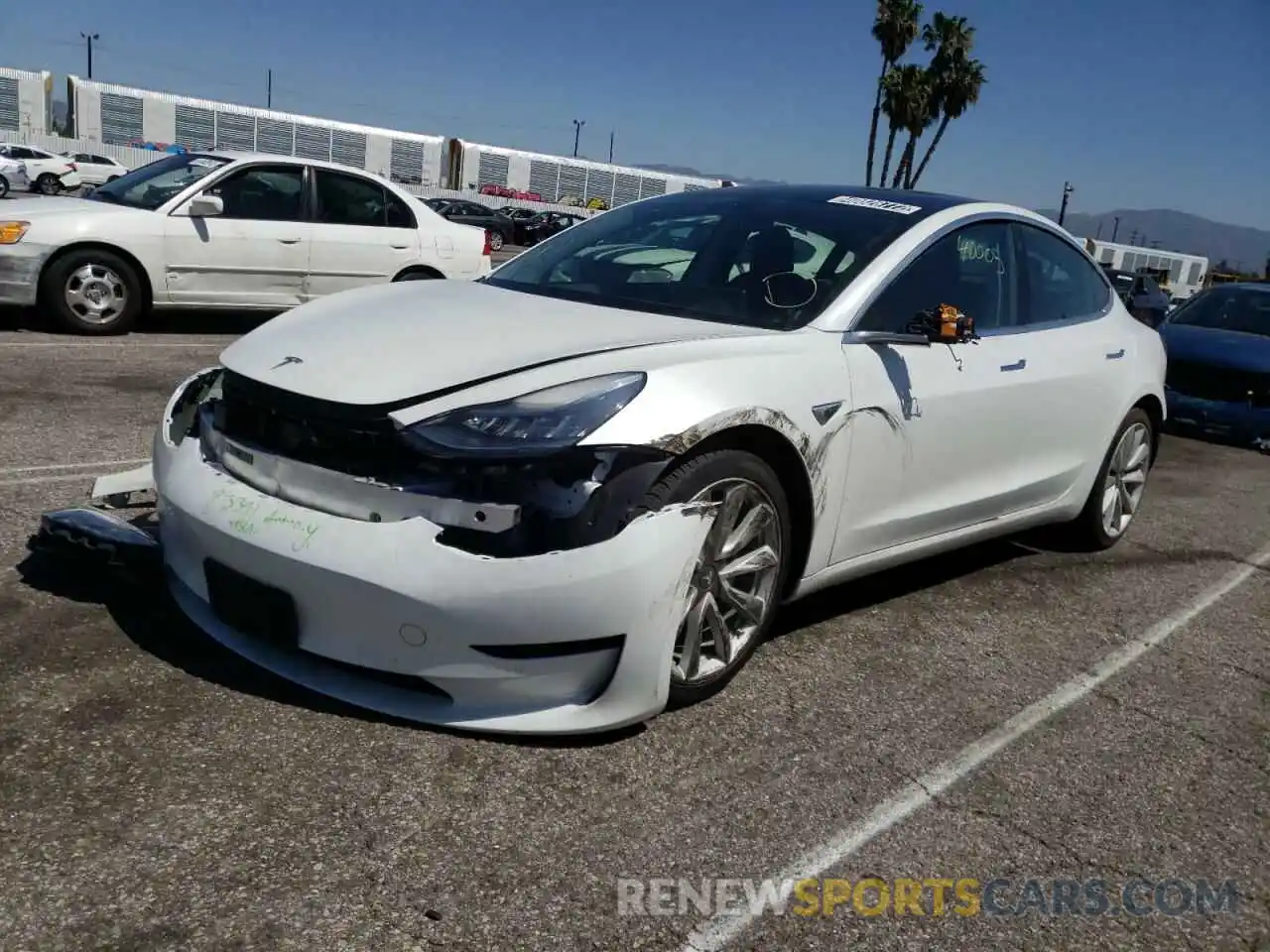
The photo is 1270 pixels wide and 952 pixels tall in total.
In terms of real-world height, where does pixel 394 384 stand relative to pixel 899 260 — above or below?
below

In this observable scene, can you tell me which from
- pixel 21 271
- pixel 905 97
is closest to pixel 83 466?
pixel 21 271

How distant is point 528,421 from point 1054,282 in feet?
9.23

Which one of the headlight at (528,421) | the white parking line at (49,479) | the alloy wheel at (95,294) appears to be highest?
the headlight at (528,421)

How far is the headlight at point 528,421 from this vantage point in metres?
2.65

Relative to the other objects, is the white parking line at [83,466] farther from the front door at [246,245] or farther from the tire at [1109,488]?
the tire at [1109,488]

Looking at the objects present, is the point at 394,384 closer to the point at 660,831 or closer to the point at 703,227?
the point at 660,831

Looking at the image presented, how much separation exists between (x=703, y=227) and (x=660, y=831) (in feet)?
7.70

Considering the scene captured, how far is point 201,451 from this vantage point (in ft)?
10.1

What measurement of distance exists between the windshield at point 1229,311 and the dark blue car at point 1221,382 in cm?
12

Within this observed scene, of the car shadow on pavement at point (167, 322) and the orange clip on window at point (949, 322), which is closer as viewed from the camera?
the orange clip on window at point (949, 322)

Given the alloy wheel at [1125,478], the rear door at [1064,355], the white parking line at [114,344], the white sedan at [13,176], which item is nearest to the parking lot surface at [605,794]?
the rear door at [1064,355]

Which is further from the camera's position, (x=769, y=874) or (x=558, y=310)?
(x=558, y=310)

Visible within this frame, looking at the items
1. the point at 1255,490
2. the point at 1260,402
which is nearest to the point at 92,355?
the point at 1255,490

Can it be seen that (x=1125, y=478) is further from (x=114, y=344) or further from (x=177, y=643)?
(x=114, y=344)
